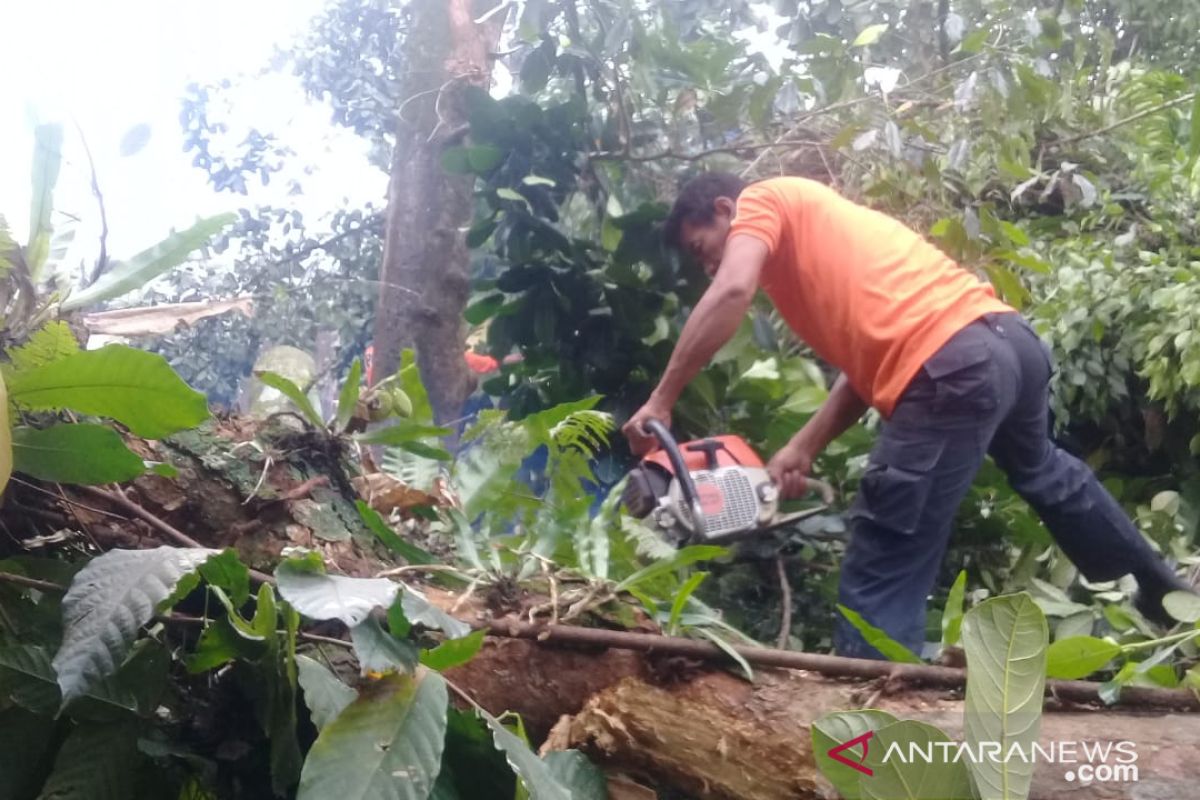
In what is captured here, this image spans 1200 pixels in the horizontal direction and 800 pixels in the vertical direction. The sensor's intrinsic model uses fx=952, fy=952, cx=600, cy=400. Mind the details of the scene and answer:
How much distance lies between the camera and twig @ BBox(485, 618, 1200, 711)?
850 mm

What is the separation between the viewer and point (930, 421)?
156cm

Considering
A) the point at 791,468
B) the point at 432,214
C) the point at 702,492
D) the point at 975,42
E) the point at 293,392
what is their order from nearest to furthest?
the point at 293,392 → the point at 702,492 → the point at 791,468 → the point at 975,42 → the point at 432,214

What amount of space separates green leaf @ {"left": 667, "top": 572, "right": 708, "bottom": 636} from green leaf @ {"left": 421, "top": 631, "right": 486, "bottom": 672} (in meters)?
0.22

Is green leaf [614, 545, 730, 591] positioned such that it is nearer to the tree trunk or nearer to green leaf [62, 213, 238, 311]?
green leaf [62, 213, 238, 311]

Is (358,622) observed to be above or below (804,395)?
above

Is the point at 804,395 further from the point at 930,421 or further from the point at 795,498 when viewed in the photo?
the point at 930,421

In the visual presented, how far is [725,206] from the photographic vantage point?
1.97 m

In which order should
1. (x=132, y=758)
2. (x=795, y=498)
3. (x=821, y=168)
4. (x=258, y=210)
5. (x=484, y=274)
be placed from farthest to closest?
(x=258, y=210), (x=484, y=274), (x=821, y=168), (x=795, y=498), (x=132, y=758)

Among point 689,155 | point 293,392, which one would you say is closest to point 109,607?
point 293,392

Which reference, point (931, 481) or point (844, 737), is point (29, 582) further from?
point (931, 481)

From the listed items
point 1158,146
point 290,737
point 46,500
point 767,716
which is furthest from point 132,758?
point 1158,146

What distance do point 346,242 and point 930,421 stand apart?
2.56m


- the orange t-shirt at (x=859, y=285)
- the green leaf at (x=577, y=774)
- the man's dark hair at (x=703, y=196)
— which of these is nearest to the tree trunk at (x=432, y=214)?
the man's dark hair at (x=703, y=196)

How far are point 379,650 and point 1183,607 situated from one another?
3.26ft
